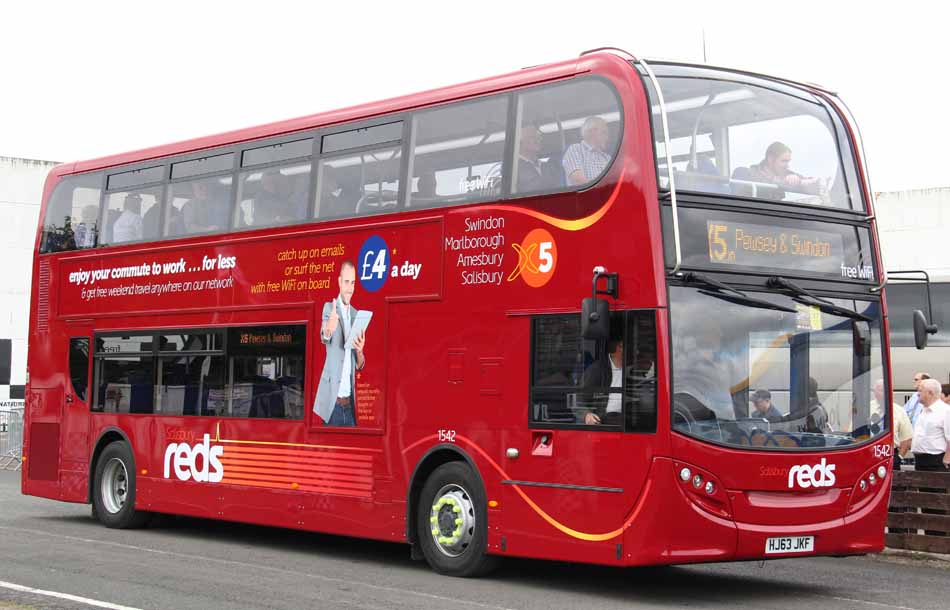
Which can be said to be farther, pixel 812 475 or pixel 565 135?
pixel 565 135

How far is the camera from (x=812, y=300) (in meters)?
11.8

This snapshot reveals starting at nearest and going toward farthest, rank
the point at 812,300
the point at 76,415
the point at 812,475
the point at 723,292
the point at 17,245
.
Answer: the point at 723,292 < the point at 812,475 < the point at 812,300 < the point at 76,415 < the point at 17,245

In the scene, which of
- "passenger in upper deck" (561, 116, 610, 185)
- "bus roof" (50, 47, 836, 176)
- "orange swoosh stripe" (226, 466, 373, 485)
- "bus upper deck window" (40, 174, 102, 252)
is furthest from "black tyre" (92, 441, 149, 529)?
"passenger in upper deck" (561, 116, 610, 185)

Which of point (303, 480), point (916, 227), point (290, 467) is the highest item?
point (916, 227)

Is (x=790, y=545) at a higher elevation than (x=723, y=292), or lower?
lower

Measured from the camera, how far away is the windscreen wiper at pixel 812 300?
1162 cm

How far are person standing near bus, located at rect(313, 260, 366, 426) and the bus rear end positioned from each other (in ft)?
13.5

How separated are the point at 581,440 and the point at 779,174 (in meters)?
2.79

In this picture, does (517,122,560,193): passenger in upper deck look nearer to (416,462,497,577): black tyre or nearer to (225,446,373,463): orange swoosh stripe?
(416,462,497,577): black tyre

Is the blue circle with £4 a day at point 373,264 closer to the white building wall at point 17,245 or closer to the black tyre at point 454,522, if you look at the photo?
the black tyre at point 454,522

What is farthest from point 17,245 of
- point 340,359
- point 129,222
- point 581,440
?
point 581,440

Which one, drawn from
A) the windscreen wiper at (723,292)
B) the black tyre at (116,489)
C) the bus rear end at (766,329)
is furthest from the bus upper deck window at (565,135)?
the black tyre at (116,489)

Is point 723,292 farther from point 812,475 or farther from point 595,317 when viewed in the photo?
point 812,475

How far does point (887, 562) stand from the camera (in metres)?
15.1
